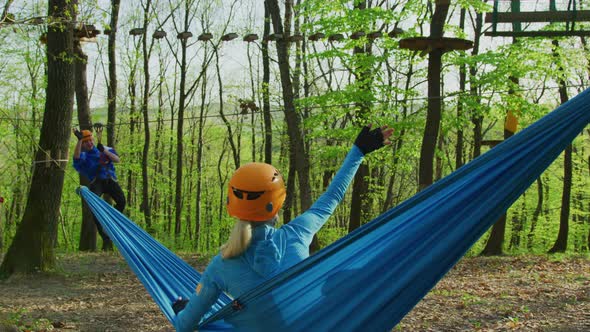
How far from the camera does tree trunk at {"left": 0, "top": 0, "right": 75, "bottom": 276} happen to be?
6.05 m

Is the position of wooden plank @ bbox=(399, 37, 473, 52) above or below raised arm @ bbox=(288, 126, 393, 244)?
above

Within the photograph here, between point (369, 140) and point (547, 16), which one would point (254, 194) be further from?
point (547, 16)

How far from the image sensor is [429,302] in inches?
203

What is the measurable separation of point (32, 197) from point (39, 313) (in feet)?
5.73

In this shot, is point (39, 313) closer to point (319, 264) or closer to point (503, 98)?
point (319, 264)

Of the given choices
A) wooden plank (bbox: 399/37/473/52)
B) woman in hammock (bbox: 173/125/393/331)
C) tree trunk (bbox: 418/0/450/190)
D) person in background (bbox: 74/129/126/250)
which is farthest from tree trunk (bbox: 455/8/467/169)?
woman in hammock (bbox: 173/125/393/331)

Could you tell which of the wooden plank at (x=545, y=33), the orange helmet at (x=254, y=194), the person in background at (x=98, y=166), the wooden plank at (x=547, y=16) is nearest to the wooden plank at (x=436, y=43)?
the wooden plank at (x=545, y=33)

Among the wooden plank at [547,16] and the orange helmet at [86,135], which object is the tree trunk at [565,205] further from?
the orange helmet at [86,135]

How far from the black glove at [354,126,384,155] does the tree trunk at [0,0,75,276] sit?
4.80 meters

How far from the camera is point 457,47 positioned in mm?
7703

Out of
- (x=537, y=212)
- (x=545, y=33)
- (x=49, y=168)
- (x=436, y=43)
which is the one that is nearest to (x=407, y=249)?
(x=545, y=33)

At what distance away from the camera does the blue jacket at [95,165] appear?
5.74 m

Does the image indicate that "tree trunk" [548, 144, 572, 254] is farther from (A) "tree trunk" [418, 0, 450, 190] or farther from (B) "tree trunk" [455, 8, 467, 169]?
(A) "tree trunk" [418, 0, 450, 190]

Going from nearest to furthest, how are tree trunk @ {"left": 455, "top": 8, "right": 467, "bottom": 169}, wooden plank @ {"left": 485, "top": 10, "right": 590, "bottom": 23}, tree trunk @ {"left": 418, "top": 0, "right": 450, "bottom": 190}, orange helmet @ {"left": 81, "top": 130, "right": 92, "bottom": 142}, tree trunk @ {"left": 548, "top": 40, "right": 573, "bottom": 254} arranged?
orange helmet @ {"left": 81, "top": 130, "right": 92, "bottom": 142} → wooden plank @ {"left": 485, "top": 10, "right": 590, "bottom": 23} → tree trunk @ {"left": 418, "top": 0, "right": 450, "bottom": 190} → tree trunk @ {"left": 455, "top": 8, "right": 467, "bottom": 169} → tree trunk @ {"left": 548, "top": 40, "right": 573, "bottom": 254}
